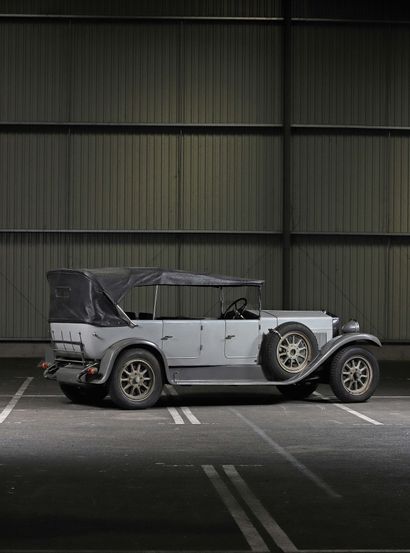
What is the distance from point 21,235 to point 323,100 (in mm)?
8387

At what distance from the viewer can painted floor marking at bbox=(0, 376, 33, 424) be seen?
15.3m

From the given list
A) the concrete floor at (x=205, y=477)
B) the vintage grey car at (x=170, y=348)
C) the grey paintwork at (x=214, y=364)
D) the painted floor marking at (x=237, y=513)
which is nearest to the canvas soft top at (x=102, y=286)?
the vintage grey car at (x=170, y=348)

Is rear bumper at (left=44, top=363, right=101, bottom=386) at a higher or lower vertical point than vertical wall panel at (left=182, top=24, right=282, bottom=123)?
lower

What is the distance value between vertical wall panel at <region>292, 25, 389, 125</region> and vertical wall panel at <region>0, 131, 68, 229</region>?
6.17 metres

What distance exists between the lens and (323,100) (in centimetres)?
2939

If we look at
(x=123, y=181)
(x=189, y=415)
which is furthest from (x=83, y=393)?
(x=123, y=181)

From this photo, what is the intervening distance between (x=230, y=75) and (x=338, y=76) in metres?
2.76

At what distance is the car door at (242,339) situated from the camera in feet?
54.4

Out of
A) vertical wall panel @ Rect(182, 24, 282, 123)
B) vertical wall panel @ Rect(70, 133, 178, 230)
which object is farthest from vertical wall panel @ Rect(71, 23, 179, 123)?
vertical wall panel @ Rect(70, 133, 178, 230)

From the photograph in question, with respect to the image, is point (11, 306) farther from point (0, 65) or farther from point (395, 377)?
point (395, 377)

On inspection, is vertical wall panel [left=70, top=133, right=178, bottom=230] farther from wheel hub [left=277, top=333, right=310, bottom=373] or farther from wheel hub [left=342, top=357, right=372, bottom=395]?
wheel hub [left=277, top=333, right=310, bottom=373]

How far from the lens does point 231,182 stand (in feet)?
96.3

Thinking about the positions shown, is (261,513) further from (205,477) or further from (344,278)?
(344,278)

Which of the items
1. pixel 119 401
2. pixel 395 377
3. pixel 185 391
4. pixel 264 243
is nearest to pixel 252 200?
pixel 264 243
